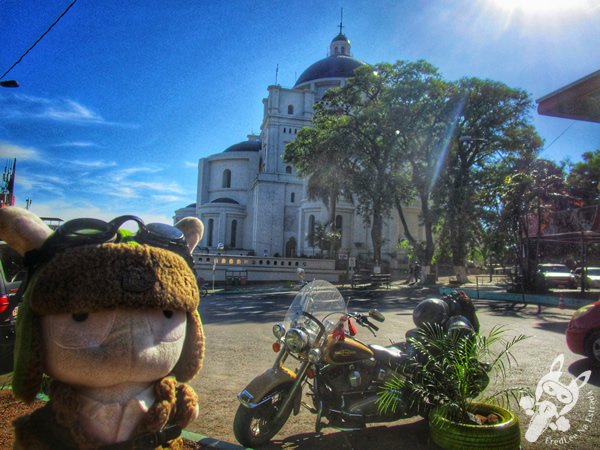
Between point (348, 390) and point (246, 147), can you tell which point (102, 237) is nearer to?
point (348, 390)

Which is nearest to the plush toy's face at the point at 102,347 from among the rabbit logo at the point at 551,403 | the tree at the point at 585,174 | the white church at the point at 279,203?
the rabbit logo at the point at 551,403

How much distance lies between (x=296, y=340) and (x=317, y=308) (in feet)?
1.47

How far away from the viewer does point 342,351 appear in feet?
12.6

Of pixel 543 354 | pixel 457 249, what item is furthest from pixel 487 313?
pixel 457 249

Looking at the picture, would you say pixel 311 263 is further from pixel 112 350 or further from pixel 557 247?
pixel 112 350

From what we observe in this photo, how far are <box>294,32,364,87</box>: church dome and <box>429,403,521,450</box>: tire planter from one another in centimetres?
5800

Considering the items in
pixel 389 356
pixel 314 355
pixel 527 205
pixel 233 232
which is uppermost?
pixel 233 232

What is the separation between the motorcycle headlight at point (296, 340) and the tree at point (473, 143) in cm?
2550

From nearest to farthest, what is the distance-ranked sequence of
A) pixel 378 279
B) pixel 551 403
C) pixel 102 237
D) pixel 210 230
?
pixel 102 237, pixel 551 403, pixel 378 279, pixel 210 230

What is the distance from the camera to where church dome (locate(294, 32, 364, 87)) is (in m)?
59.5

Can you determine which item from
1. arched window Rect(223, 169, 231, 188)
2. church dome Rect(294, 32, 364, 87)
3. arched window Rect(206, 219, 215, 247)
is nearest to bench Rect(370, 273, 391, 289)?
arched window Rect(206, 219, 215, 247)

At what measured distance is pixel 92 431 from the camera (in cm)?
200

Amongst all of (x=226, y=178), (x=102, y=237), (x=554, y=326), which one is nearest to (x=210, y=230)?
(x=226, y=178)

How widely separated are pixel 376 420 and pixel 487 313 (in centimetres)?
1115
